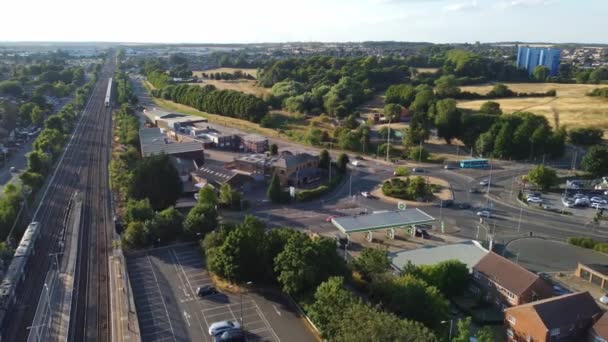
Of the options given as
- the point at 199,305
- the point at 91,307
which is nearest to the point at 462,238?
the point at 199,305

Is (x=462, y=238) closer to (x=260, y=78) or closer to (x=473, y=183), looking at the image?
(x=473, y=183)

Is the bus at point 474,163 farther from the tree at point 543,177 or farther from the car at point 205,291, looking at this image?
the car at point 205,291

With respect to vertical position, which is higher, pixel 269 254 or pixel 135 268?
pixel 269 254

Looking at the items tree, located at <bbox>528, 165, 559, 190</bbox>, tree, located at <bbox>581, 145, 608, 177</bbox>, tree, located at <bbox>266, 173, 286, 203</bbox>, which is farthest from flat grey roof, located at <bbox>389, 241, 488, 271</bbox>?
tree, located at <bbox>581, 145, 608, 177</bbox>

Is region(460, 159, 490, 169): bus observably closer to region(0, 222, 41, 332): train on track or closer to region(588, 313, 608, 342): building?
region(588, 313, 608, 342): building

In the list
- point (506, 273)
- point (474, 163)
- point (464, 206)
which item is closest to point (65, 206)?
point (464, 206)

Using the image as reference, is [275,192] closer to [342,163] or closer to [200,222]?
[200,222]
